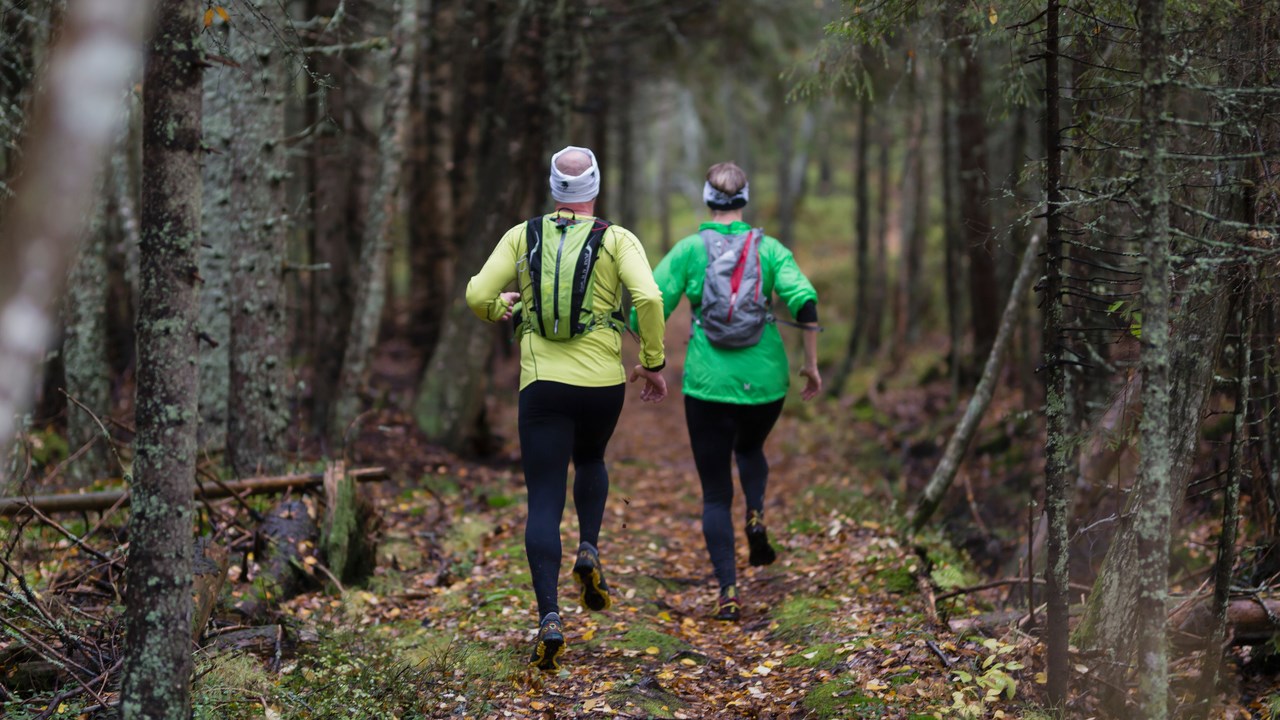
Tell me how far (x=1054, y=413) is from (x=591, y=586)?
2547 mm

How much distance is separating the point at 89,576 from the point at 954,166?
1296 centimetres

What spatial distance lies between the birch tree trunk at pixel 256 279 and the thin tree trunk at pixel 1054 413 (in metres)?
6.03

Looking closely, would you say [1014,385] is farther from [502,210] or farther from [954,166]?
[502,210]

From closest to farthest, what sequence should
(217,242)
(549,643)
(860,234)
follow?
(549,643), (217,242), (860,234)

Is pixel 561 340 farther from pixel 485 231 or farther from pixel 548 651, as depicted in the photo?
pixel 485 231

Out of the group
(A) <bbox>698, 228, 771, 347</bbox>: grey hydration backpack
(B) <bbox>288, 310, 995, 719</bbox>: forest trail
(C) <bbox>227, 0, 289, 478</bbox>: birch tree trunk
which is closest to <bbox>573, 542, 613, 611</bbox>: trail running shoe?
(B) <bbox>288, 310, 995, 719</bbox>: forest trail

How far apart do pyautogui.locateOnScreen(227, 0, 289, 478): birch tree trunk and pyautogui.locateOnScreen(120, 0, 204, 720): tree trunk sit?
475cm

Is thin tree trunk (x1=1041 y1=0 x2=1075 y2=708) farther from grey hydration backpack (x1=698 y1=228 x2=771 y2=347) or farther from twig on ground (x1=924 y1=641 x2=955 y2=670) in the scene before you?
grey hydration backpack (x1=698 y1=228 x2=771 y2=347)

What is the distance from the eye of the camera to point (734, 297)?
20.3 ft

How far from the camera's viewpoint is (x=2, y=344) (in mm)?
2877

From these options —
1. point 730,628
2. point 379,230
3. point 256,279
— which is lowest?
point 730,628

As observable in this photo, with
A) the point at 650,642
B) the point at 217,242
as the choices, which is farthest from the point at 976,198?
the point at 650,642

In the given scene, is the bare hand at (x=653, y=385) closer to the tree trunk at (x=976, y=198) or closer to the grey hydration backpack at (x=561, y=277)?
the grey hydration backpack at (x=561, y=277)

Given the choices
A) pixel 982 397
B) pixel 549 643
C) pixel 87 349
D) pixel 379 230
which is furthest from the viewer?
pixel 379 230
